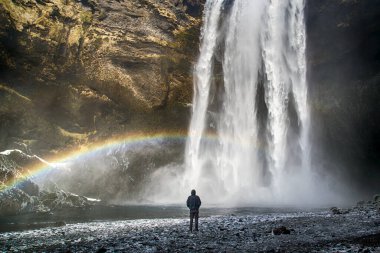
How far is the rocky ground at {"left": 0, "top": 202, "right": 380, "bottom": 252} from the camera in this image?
11.5 meters

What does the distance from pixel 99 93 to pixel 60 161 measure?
31.1 ft

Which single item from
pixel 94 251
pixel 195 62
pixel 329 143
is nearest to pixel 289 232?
pixel 94 251

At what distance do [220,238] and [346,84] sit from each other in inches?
1367

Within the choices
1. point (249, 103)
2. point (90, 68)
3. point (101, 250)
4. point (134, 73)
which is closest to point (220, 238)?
point (101, 250)

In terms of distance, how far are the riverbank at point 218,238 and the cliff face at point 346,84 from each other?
25.9m

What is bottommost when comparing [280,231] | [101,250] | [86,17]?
[101,250]

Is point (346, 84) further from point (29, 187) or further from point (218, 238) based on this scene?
point (29, 187)

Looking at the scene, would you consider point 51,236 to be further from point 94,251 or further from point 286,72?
point 286,72

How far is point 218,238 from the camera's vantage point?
13492mm

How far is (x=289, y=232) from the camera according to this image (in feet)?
46.8

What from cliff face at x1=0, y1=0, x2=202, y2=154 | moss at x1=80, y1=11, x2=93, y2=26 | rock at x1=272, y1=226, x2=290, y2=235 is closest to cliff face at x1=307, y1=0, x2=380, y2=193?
cliff face at x1=0, y1=0, x2=202, y2=154

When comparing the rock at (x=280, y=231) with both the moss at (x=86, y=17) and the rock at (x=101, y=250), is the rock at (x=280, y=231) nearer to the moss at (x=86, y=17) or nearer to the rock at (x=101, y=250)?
the rock at (x=101, y=250)

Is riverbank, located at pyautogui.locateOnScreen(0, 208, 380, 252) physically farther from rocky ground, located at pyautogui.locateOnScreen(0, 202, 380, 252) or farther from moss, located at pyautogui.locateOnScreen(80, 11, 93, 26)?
moss, located at pyautogui.locateOnScreen(80, 11, 93, 26)

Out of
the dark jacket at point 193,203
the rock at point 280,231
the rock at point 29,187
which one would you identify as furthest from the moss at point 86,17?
the rock at point 280,231
